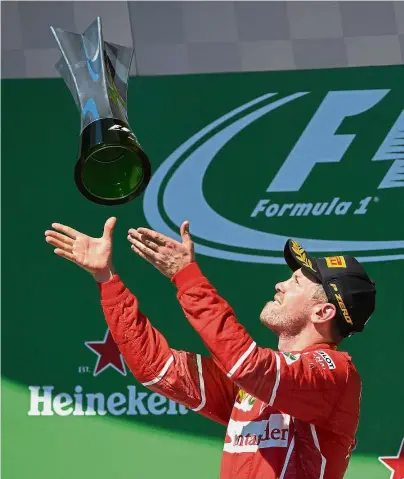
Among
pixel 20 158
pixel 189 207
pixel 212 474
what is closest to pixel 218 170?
pixel 189 207

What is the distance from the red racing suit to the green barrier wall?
1141mm

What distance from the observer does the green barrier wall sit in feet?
13.7

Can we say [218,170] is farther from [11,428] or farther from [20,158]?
[11,428]

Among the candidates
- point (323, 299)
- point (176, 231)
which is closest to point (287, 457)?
point (323, 299)

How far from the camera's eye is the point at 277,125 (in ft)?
14.6

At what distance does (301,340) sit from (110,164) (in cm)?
78

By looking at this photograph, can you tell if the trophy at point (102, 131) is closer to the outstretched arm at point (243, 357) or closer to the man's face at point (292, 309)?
the outstretched arm at point (243, 357)

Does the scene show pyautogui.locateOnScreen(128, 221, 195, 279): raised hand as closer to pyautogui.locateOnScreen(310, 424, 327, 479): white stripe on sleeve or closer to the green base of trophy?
the green base of trophy

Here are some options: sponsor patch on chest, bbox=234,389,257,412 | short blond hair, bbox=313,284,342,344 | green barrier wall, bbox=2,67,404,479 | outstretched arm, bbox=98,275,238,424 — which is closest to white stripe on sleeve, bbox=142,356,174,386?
outstretched arm, bbox=98,275,238,424

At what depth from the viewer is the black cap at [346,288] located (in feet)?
9.76

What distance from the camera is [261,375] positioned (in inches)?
105

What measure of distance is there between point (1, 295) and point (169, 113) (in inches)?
42.1

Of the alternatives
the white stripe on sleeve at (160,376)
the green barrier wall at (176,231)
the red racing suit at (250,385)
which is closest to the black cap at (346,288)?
the red racing suit at (250,385)

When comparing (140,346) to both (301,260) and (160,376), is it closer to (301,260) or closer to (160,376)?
(160,376)
